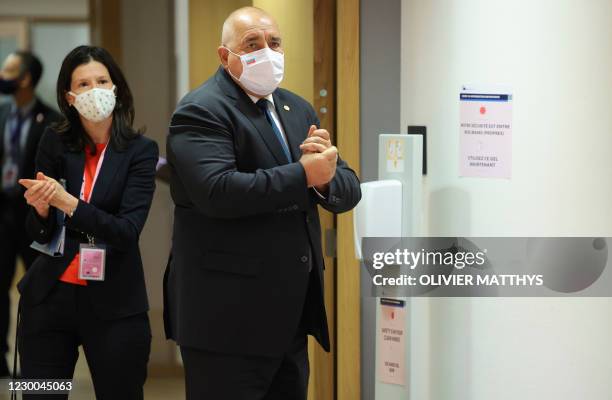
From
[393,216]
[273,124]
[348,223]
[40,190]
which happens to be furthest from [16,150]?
[273,124]

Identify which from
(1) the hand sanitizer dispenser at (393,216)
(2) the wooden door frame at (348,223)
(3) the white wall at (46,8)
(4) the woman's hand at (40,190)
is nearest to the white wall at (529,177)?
(1) the hand sanitizer dispenser at (393,216)

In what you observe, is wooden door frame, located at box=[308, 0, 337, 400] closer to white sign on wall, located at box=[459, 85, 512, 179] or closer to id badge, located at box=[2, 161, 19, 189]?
white sign on wall, located at box=[459, 85, 512, 179]

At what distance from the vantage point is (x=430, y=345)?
3.29 metres

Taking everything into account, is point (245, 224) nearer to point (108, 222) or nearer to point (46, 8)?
point (108, 222)

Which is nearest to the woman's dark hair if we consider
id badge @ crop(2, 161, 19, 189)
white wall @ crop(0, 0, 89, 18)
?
id badge @ crop(2, 161, 19, 189)

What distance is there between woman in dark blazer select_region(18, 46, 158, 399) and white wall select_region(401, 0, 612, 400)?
1057mm

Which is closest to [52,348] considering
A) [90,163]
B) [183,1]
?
[90,163]

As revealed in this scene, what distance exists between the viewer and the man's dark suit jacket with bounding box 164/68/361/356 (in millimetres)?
2324

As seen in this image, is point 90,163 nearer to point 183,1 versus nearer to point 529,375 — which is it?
point 529,375

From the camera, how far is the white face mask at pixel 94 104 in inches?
111

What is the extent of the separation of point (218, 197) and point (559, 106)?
1213mm

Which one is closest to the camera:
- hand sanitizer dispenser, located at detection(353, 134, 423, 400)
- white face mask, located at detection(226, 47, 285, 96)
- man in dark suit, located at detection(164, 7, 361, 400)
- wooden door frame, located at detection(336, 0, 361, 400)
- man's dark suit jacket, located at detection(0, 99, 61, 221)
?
man in dark suit, located at detection(164, 7, 361, 400)

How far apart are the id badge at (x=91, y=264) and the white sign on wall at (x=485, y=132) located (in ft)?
4.08

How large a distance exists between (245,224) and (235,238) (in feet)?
0.15
